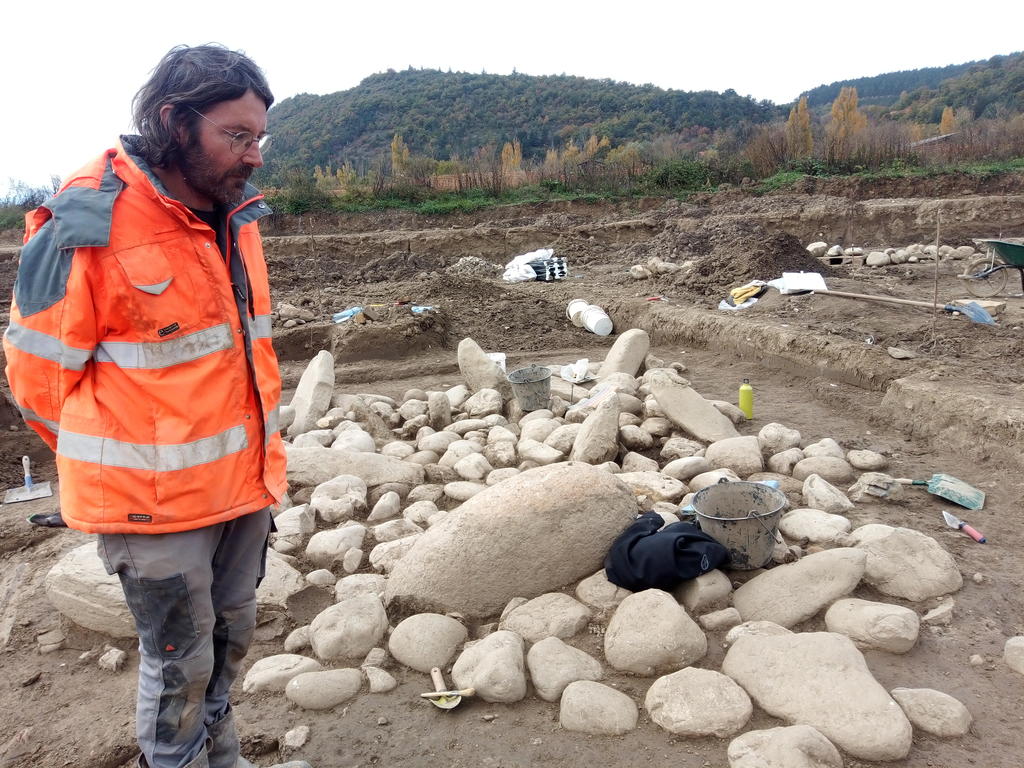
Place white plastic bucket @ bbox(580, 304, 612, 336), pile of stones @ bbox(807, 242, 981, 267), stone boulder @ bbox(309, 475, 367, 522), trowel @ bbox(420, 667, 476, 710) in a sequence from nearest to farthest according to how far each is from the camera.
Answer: trowel @ bbox(420, 667, 476, 710)
stone boulder @ bbox(309, 475, 367, 522)
white plastic bucket @ bbox(580, 304, 612, 336)
pile of stones @ bbox(807, 242, 981, 267)

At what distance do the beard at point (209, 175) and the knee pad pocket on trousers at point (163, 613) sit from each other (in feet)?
3.19

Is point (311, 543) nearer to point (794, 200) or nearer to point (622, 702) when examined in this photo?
point (622, 702)

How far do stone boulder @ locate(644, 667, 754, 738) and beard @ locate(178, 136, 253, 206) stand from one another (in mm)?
2118

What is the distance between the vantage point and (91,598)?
311cm

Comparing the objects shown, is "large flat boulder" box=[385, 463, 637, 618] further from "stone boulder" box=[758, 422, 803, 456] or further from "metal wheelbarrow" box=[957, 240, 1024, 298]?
"metal wheelbarrow" box=[957, 240, 1024, 298]

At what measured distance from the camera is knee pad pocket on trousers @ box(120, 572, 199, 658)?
1.68 meters

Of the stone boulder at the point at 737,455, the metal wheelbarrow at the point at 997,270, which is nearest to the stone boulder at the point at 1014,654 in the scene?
the stone boulder at the point at 737,455

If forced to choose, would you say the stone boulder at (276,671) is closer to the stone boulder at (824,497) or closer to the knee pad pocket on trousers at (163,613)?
the knee pad pocket on trousers at (163,613)

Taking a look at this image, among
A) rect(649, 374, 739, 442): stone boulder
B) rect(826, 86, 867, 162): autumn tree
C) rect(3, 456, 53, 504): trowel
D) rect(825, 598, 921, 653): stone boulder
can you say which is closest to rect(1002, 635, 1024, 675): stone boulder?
rect(825, 598, 921, 653): stone boulder

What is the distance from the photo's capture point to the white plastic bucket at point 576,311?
31.0 ft

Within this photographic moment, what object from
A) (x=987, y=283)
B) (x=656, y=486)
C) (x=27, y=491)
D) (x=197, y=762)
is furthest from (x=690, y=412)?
(x=987, y=283)

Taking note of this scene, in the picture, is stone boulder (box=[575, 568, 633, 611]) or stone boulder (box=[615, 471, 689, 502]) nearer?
stone boulder (box=[575, 568, 633, 611])

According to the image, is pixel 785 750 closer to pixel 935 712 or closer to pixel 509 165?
pixel 935 712

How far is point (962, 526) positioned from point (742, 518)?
144cm
